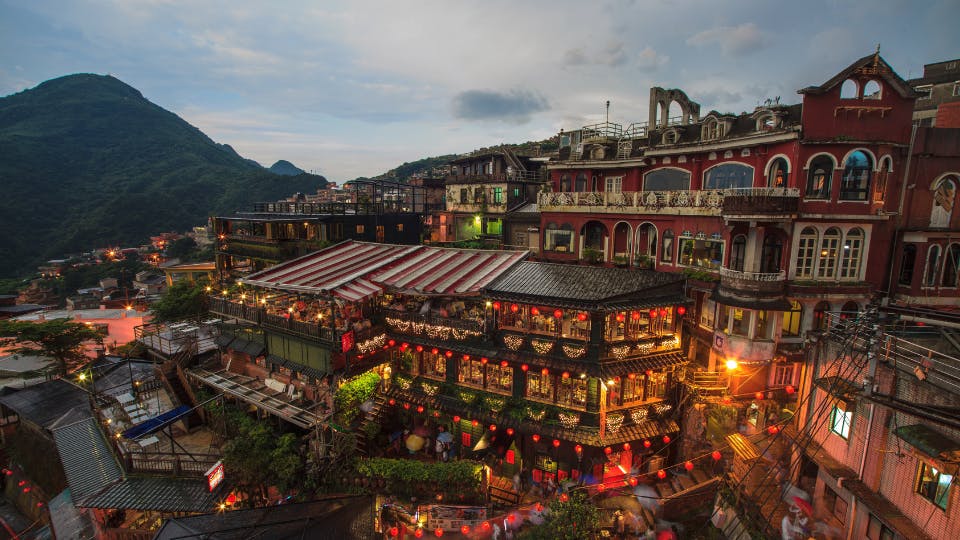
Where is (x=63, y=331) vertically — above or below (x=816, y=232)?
below

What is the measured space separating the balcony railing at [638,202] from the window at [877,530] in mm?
15599

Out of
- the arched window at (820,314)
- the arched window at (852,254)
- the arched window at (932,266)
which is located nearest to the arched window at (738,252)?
the arched window at (820,314)

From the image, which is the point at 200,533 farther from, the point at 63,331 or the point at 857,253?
the point at 63,331

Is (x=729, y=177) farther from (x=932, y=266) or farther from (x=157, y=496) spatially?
(x=157, y=496)

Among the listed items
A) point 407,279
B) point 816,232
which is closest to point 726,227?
point 816,232

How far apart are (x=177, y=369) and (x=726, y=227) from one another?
4022 cm

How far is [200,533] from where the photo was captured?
14.5 m

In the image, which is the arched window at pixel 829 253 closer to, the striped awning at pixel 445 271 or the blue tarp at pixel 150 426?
the striped awning at pixel 445 271

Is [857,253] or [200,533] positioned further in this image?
[857,253]

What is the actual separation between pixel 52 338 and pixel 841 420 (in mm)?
58270

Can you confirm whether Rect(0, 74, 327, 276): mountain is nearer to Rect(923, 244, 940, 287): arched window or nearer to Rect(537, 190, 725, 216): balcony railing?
Rect(537, 190, 725, 216): balcony railing

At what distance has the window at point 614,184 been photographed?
3150 centimetres

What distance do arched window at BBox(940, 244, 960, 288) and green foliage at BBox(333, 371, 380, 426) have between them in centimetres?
3355

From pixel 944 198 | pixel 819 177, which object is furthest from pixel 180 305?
pixel 944 198
